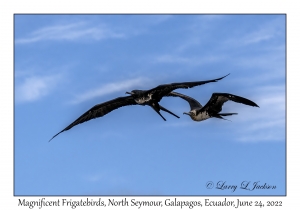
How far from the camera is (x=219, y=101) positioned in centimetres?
2577

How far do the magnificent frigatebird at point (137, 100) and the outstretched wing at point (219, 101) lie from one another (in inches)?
49.8

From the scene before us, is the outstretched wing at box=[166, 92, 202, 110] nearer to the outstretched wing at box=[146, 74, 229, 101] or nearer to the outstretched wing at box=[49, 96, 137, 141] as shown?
the outstretched wing at box=[146, 74, 229, 101]

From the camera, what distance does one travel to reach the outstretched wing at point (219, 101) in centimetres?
2544

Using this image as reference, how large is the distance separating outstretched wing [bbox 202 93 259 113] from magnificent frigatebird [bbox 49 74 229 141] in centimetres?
127

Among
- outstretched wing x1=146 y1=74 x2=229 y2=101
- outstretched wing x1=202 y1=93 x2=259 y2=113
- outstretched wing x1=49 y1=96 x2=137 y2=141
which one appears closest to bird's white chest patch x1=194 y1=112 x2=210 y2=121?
outstretched wing x1=202 y1=93 x2=259 y2=113

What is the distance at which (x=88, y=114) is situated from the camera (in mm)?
27422

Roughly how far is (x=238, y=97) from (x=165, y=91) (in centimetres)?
222

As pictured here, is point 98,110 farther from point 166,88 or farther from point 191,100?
point 166,88

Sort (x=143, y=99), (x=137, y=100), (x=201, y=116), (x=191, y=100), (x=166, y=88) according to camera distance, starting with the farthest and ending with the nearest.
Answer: (x=191, y=100), (x=201, y=116), (x=137, y=100), (x=143, y=99), (x=166, y=88)

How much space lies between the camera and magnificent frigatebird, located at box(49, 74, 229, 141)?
24870 mm

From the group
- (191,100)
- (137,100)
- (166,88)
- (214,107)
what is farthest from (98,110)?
(214,107)

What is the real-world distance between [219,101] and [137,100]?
8.20ft

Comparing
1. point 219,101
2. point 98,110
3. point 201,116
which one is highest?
point 219,101
